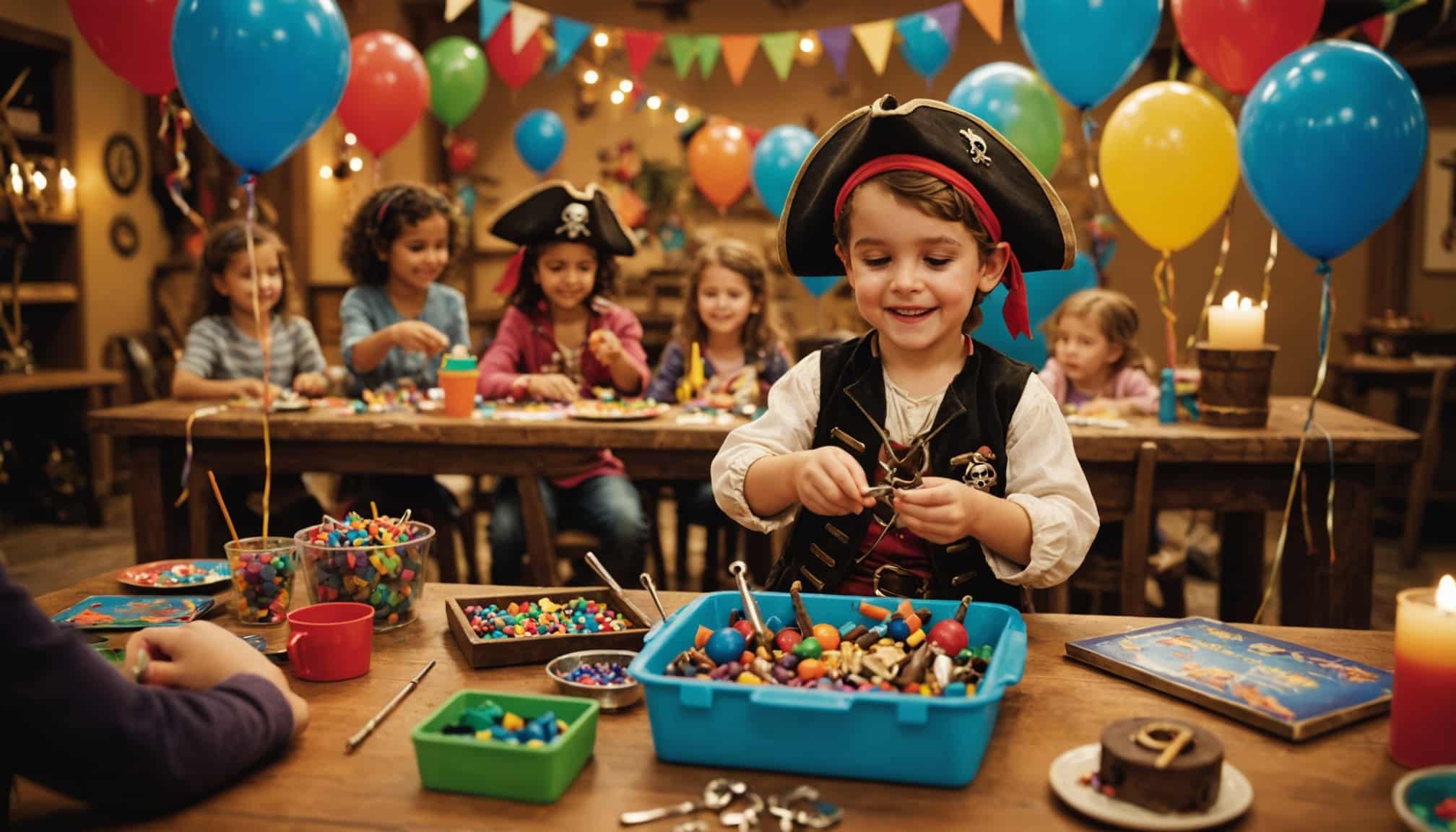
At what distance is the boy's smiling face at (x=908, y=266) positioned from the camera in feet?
4.98

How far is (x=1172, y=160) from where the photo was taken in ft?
10.9

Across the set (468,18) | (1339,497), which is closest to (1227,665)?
(1339,497)

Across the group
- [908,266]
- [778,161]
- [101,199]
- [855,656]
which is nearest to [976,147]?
[908,266]

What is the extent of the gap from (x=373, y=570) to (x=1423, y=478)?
5.12 m

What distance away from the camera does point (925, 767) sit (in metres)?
1.02

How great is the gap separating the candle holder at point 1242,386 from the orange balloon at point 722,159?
314cm

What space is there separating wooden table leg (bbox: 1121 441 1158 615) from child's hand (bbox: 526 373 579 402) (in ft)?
A: 5.20

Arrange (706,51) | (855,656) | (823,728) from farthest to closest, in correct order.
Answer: (706,51), (855,656), (823,728)

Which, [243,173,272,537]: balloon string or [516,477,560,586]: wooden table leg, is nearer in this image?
[243,173,272,537]: balloon string

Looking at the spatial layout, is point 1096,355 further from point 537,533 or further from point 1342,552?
point 537,533

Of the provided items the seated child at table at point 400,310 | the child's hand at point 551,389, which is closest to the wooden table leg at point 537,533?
the child's hand at point 551,389

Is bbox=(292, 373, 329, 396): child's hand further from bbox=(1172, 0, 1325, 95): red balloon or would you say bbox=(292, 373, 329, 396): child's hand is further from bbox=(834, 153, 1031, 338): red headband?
bbox=(1172, 0, 1325, 95): red balloon

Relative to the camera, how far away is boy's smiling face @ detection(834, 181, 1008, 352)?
1518 mm

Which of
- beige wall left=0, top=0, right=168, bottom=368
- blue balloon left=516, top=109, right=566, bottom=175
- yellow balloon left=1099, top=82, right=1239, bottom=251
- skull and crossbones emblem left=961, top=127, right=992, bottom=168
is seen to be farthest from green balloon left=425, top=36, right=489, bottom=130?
skull and crossbones emblem left=961, top=127, right=992, bottom=168
